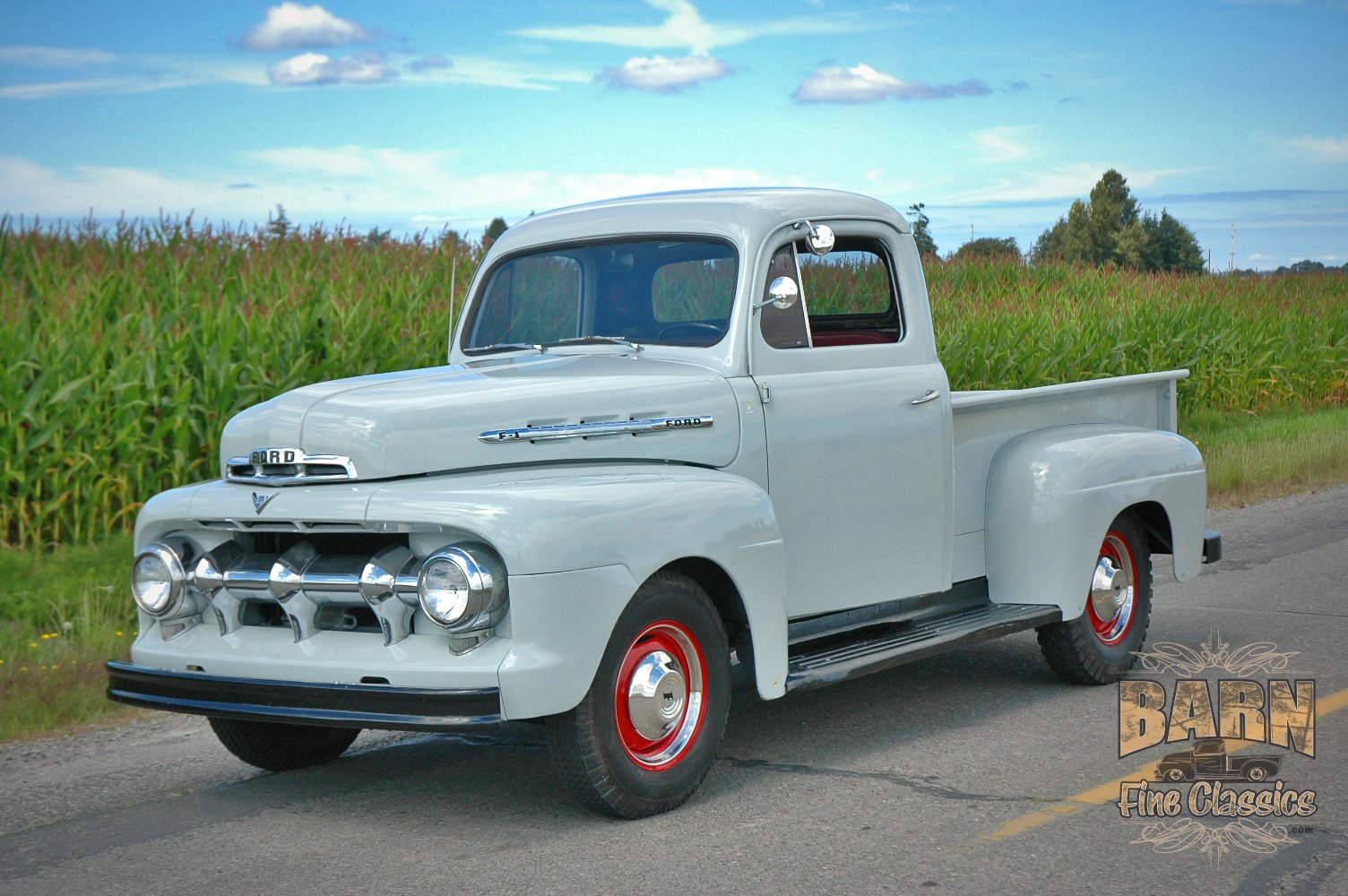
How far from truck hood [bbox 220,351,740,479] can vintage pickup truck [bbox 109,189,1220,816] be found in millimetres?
11

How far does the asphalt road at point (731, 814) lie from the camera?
14.2 feet

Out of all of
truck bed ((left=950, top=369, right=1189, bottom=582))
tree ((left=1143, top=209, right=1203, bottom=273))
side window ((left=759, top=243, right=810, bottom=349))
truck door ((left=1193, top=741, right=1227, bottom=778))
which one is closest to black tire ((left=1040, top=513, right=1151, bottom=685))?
truck bed ((left=950, top=369, right=1189, bottom=582))

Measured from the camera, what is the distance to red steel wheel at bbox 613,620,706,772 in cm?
482

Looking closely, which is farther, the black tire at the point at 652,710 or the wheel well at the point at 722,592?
the wheel well at the point at 722,592

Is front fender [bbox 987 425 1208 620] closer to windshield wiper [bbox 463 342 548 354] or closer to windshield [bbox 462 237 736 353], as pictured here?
windshield [bbox 462 237 736 353]

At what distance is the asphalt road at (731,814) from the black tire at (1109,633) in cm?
13

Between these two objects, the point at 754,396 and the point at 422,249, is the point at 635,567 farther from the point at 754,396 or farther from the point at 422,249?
the point at 422,249

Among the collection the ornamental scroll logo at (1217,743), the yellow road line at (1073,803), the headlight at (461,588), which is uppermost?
the headlight at (461,588)

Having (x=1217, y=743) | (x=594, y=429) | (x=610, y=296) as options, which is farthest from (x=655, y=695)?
(x=1217, y=743)

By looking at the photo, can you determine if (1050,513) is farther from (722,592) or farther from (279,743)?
(279,743)

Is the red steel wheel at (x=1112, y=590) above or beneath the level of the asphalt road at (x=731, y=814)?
above

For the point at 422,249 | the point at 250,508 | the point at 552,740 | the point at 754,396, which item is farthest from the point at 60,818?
the point at 422,249

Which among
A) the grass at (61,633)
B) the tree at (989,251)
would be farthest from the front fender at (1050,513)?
the tree at (989,251)

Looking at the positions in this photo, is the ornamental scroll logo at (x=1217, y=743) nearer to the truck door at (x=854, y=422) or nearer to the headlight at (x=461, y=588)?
the truck door at (x=854, y=422)
